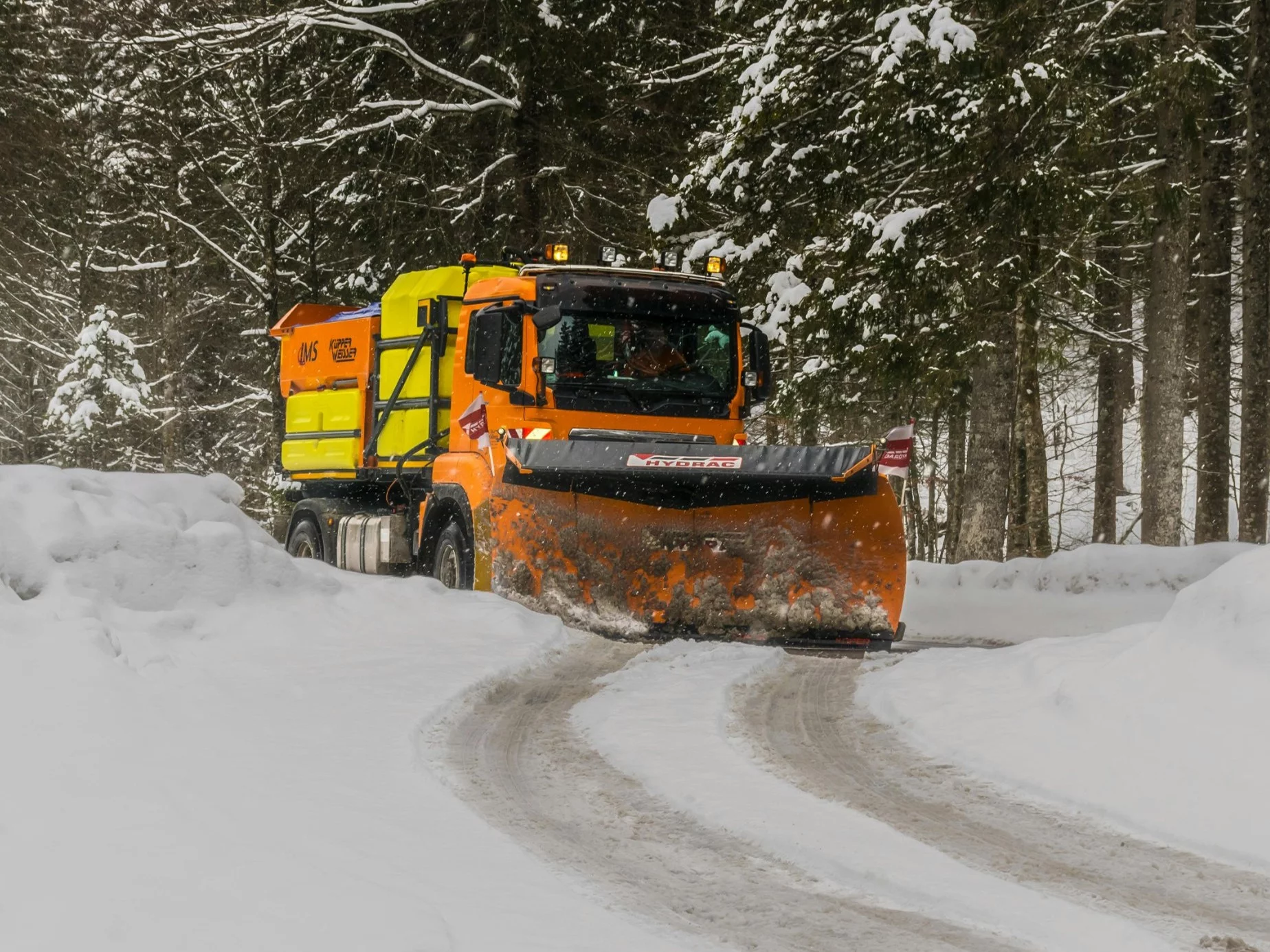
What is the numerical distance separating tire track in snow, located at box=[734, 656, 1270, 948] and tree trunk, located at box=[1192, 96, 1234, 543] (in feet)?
36.7

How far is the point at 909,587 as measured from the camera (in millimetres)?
15172

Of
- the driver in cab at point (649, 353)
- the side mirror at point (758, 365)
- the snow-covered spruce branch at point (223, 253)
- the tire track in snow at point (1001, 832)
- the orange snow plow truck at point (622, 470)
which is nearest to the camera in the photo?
the tire track in snow at point (1001, 832)

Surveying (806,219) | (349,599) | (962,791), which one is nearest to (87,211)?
(806,219)

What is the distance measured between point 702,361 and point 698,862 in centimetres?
754

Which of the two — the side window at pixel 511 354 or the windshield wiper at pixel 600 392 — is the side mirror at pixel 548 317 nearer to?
the side window at pixel 511 354

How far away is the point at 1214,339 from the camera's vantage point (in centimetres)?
1916

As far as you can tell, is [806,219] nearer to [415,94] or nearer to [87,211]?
[415,94]

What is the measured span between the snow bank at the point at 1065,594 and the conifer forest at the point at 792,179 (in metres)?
2.21

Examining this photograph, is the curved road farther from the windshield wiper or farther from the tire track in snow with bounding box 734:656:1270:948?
the windshield wiper

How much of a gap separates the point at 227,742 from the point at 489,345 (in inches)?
232

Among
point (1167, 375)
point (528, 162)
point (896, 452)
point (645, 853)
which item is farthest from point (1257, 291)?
point (645, 853)

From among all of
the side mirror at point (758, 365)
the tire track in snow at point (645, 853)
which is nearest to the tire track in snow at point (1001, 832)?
the tire track in snow at point (645, 853)

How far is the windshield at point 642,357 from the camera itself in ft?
37.5

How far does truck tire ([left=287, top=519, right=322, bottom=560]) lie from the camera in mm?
16172
